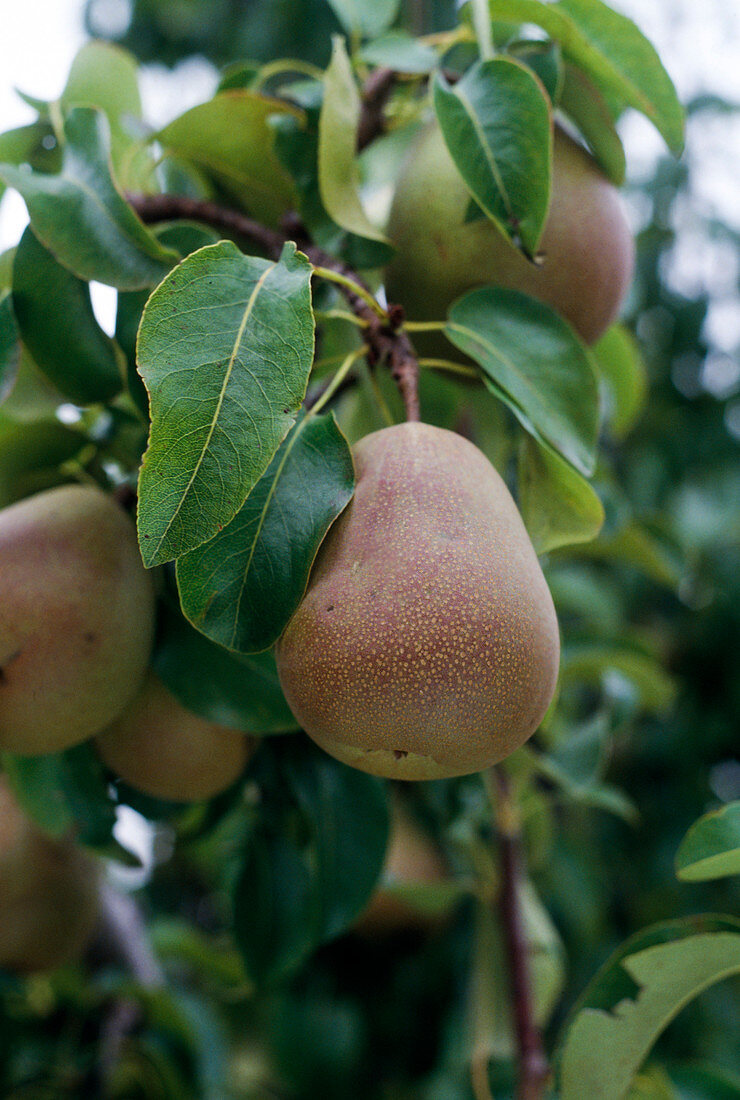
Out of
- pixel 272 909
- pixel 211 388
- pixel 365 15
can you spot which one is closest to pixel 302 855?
pixel 272 909

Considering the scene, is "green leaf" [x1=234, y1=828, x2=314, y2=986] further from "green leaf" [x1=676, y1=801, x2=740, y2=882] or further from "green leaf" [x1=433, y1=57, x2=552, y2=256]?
"green leaf" [x1=433, y1=57, x2=552, y2=256]

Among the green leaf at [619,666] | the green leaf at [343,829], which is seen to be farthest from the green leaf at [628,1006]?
the green leaf at [619,666]

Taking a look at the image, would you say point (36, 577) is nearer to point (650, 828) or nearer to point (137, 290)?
point (137, 290)

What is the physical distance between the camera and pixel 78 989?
127 centimetres

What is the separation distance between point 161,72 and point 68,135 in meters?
1.86

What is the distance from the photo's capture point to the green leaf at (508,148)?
1.78 ft

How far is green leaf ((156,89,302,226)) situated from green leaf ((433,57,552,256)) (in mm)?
173

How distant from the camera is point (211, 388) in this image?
1.41 ft

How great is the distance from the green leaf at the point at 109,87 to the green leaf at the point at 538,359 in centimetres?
38

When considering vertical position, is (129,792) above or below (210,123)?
below

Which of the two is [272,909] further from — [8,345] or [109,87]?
[109,87]

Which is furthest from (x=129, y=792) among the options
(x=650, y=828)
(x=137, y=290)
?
(x=650, y=828)

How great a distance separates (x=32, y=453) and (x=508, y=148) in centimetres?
41

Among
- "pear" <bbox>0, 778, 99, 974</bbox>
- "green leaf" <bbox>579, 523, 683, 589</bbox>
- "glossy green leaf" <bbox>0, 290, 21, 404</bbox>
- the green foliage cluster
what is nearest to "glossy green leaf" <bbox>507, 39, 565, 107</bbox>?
the green foliage cluster
